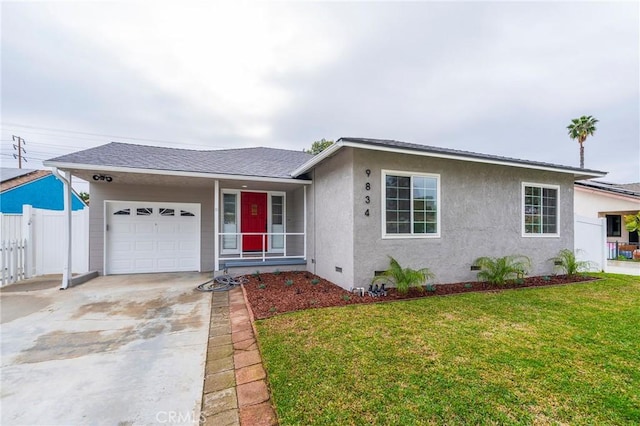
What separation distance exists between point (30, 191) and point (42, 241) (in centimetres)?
833

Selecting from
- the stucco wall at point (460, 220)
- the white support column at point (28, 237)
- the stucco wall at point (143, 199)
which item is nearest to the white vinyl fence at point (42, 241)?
the white support column at point (28, 237)

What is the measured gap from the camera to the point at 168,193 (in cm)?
890

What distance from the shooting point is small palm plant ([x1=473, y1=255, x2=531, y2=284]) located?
21.7 feet

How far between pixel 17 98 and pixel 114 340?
1721cm

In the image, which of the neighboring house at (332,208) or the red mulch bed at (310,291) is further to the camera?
the neighboring house at (332,208)

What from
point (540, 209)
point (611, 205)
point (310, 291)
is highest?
point (611, 205)

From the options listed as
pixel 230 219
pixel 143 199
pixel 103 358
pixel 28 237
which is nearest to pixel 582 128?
pixel 230 219

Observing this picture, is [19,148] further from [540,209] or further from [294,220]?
[540,209]

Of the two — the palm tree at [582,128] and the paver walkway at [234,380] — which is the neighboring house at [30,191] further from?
the palm tree at [582,128]

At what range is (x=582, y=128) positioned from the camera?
22047mm

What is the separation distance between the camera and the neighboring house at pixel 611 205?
43.7 feet

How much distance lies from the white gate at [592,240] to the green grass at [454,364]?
18.1 feet

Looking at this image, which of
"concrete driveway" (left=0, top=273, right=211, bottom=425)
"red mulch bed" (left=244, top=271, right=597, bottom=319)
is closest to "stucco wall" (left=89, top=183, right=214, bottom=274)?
"concrete driveway" (left=0, top=273, right=211, bottom=425)

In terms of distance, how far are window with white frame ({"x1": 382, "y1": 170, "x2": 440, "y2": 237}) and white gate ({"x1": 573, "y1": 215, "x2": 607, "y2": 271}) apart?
21.7 feet
